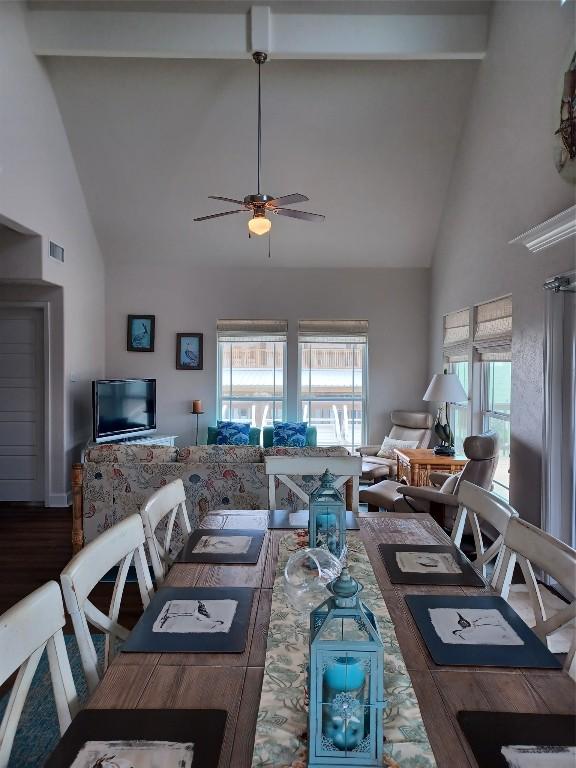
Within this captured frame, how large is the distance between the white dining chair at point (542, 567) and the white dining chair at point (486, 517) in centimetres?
6

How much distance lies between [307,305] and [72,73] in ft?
12.0

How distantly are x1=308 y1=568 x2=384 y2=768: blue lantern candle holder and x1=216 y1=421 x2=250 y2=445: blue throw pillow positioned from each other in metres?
5.57

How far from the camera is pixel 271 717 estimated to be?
97cm

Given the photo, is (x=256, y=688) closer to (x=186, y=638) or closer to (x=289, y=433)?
(x=186, y=638)

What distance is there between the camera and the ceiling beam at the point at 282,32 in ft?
14.1

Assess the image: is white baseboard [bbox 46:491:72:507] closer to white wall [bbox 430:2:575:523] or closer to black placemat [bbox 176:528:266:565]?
black placemat [bbox 176:528:266:565]

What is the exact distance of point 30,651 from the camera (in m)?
1.06

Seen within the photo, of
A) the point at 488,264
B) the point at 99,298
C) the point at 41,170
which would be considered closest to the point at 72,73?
the point at 41,170

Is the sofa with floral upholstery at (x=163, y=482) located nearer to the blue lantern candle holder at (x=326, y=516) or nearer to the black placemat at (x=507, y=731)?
the blue lantern candle holder at (x=326, y=516)

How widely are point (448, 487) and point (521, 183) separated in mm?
2337

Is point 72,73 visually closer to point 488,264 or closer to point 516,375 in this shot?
point 488,264

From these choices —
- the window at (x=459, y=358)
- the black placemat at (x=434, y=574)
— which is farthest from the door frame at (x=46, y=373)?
the black placemat at (x=434, y=574)

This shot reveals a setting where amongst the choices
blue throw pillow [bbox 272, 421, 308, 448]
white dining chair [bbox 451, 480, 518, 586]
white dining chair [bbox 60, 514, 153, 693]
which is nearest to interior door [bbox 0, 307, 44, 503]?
blue throw pillow [bbox 272, 421, 308, 448]

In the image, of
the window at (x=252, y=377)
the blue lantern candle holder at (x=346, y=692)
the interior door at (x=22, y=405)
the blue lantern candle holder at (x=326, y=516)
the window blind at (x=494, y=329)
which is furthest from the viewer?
the window at (x=252, y=377)
